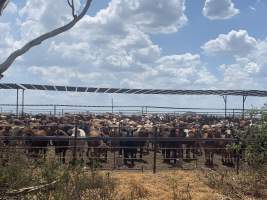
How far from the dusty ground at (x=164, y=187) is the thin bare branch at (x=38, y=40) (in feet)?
13.0

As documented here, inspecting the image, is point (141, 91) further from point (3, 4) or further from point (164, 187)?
point (3, 4)

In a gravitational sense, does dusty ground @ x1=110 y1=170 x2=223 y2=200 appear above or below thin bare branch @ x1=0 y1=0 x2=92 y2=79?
below

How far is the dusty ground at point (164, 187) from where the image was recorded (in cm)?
1249

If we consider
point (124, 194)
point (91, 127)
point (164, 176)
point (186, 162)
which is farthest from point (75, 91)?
point (124, 194)

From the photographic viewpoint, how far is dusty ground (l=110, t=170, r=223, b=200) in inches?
492

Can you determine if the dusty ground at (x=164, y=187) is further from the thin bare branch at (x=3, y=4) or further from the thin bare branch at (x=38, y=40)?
the thin bare branch at (x=3, y=4)

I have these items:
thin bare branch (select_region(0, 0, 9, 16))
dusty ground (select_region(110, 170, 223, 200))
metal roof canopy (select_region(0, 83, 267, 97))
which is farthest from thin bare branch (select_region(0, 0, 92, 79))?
metal roof canopy (select_region(0, 83, 267, 97))

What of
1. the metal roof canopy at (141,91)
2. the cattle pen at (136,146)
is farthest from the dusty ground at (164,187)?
the metal roof canopy at (141,91)

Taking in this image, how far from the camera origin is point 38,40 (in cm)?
910

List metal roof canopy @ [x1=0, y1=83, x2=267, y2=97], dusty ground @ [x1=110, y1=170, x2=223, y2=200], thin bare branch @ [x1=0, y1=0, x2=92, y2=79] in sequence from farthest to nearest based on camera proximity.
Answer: metal roof canopy @ [x1=0, y1=83, x2=267, y2=97], dusty ground @ [x1=110, y1=170, x2=223, y2=200], thin bare branch @ [x1=0, y1=0, x2=92, y2=79]

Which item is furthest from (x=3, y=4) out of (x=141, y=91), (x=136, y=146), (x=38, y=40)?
(x=141, y=91)

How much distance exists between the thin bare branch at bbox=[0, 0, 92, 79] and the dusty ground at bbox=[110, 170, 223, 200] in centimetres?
396

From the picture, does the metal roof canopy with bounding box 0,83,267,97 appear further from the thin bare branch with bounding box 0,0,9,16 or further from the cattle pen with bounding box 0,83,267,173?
the thin bare branch with bounding box 0,0,9,16

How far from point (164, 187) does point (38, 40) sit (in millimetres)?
6081
